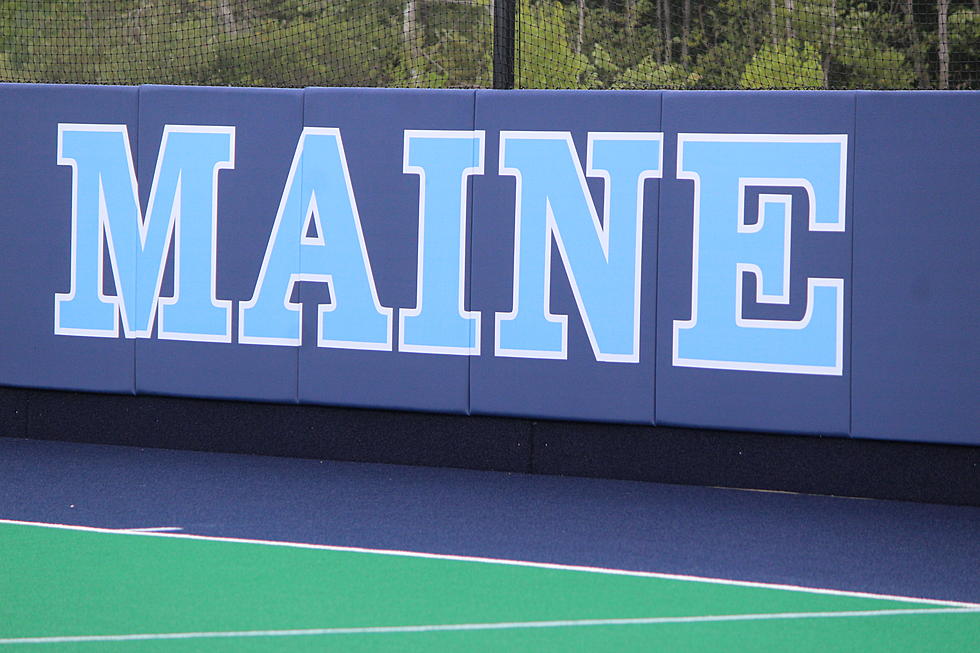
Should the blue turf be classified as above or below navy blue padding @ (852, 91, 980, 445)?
below

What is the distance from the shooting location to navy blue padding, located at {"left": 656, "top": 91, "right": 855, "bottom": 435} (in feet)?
22.6

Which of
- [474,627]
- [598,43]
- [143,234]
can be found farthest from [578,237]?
[598,43]

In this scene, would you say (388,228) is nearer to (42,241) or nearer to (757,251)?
(757,251)

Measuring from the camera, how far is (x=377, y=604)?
4.79 m

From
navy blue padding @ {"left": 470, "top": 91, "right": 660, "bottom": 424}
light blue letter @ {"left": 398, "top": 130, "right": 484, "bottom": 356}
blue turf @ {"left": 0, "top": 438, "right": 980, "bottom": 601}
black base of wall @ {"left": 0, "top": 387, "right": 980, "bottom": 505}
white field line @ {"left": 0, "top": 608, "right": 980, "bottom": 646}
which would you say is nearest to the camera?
white field line @ {"left": 0, "top": 608, "right": 980, "bottom": 646}

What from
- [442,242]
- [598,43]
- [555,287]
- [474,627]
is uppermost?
[598,43]

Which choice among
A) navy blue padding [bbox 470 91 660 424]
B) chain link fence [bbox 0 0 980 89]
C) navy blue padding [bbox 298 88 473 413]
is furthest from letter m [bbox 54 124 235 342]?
chain link fence [bbox 0 0 980 89]

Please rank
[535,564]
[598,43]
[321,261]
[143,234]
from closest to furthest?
[535,564] < [321,261] < [143,234] < [598,43]

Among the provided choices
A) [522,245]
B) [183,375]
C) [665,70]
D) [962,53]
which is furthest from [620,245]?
[962,53]

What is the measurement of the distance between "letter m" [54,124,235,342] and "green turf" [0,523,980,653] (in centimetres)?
244

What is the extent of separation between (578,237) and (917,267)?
1730 mm

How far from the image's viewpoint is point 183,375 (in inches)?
313

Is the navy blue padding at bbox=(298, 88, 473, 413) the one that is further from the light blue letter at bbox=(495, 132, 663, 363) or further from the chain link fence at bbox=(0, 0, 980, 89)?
the chain link fence at bbox=(0, 0, 980, 89)

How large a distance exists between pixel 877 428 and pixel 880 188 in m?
1.19
